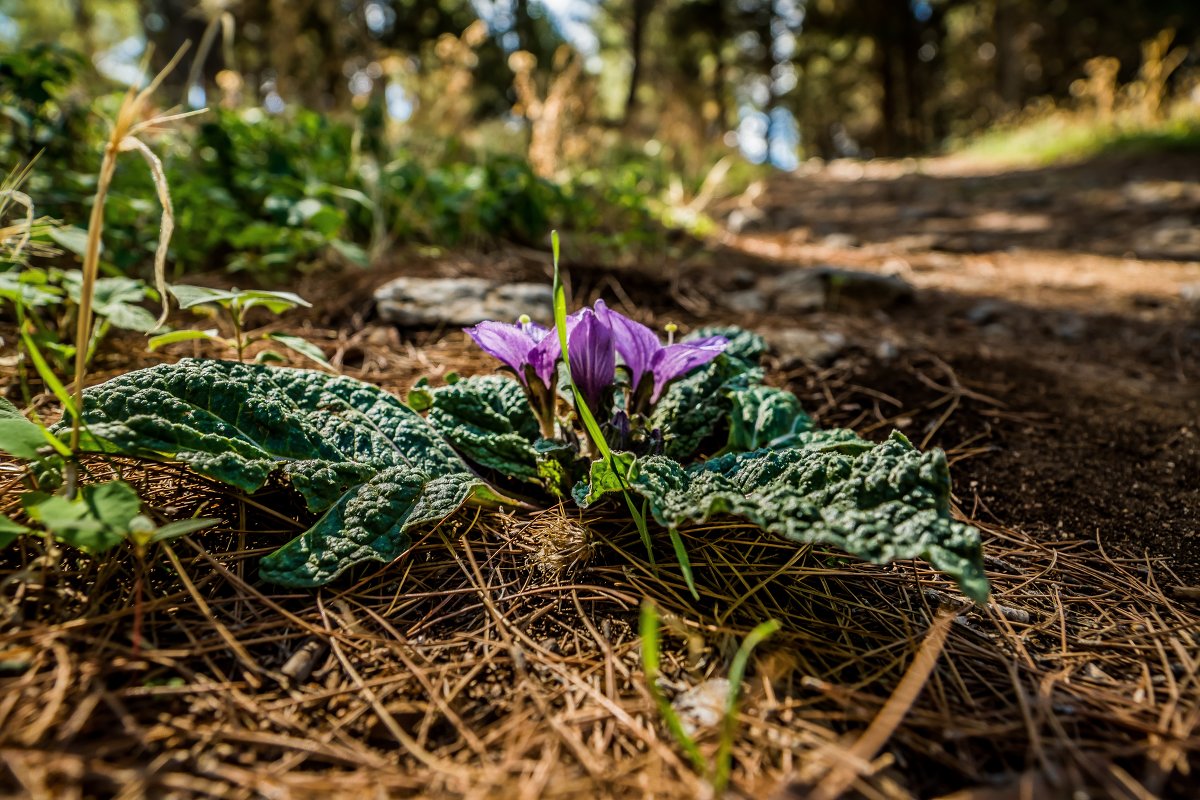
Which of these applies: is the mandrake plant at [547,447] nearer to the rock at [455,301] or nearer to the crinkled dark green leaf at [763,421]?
the crinkled dark green leaf at [763,421]

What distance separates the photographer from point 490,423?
5.05 feet

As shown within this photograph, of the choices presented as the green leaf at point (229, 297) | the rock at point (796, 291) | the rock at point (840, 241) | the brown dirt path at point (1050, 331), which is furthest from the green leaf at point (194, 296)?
Result: the rock at point (840, 241)

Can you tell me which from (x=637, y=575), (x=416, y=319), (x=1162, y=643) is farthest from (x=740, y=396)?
(x=416, y=319)

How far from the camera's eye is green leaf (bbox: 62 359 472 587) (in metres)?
1.10

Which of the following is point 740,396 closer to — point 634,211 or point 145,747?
point 145,747

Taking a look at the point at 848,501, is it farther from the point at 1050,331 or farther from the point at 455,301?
the point at 1050,331

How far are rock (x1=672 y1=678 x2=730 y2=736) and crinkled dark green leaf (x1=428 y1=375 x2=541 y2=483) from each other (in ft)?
2.04

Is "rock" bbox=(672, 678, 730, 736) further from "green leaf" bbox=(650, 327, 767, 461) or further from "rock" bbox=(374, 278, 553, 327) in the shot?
"rock" bbox=(374, 278, 553, 327)

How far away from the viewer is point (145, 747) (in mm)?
798

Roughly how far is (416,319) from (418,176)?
123 centimetres

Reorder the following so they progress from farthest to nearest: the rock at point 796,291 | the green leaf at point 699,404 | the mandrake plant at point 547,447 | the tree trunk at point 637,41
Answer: the tree trunk at point 637,41
the rock at point 796,291
the green leaf at point 699,404
the mandrake plant at point 547,447

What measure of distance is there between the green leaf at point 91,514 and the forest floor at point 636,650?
0.30 ft

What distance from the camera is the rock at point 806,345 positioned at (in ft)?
7.51

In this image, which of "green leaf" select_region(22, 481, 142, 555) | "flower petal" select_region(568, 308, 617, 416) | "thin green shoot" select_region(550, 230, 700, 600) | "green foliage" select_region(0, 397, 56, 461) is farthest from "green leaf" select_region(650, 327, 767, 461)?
"green foliage" select_region(0, 397, 56, 461)
